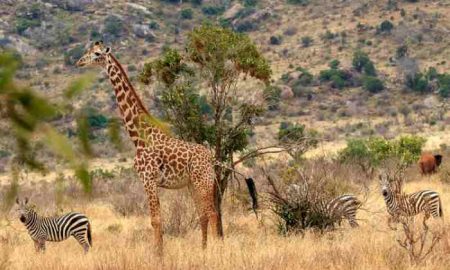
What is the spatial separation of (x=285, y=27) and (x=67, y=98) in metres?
62.8

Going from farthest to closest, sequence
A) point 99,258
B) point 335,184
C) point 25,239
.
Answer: point 335,184 → point 25,239 → point 99,258

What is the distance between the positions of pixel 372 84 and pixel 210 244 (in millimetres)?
44130

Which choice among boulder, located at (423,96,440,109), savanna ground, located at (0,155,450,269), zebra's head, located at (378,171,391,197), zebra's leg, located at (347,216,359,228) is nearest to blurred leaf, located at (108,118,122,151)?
savanna ground, located at (0,155,450,269)

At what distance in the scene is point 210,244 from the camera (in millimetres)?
10367

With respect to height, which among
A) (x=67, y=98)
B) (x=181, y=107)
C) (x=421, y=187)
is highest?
(x=67, y=98)

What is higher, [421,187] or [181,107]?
[181,107]

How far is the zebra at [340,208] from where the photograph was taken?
12695mm

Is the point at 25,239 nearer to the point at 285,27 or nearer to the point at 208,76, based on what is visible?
the point at 208,76

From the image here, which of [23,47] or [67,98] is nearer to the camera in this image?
[67,98]

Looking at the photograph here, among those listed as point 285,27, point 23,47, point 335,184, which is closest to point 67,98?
point 335,184

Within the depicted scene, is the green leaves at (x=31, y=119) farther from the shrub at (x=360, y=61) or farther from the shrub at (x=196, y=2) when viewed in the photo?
the shrub at (x=196, y=2)

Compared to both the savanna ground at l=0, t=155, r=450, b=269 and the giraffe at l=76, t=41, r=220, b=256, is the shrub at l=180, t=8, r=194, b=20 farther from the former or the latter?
the giraffe at l=76, t=41, r=220, b=256

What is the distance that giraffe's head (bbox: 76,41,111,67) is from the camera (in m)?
11.0

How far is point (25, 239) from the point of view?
14.5 meters
